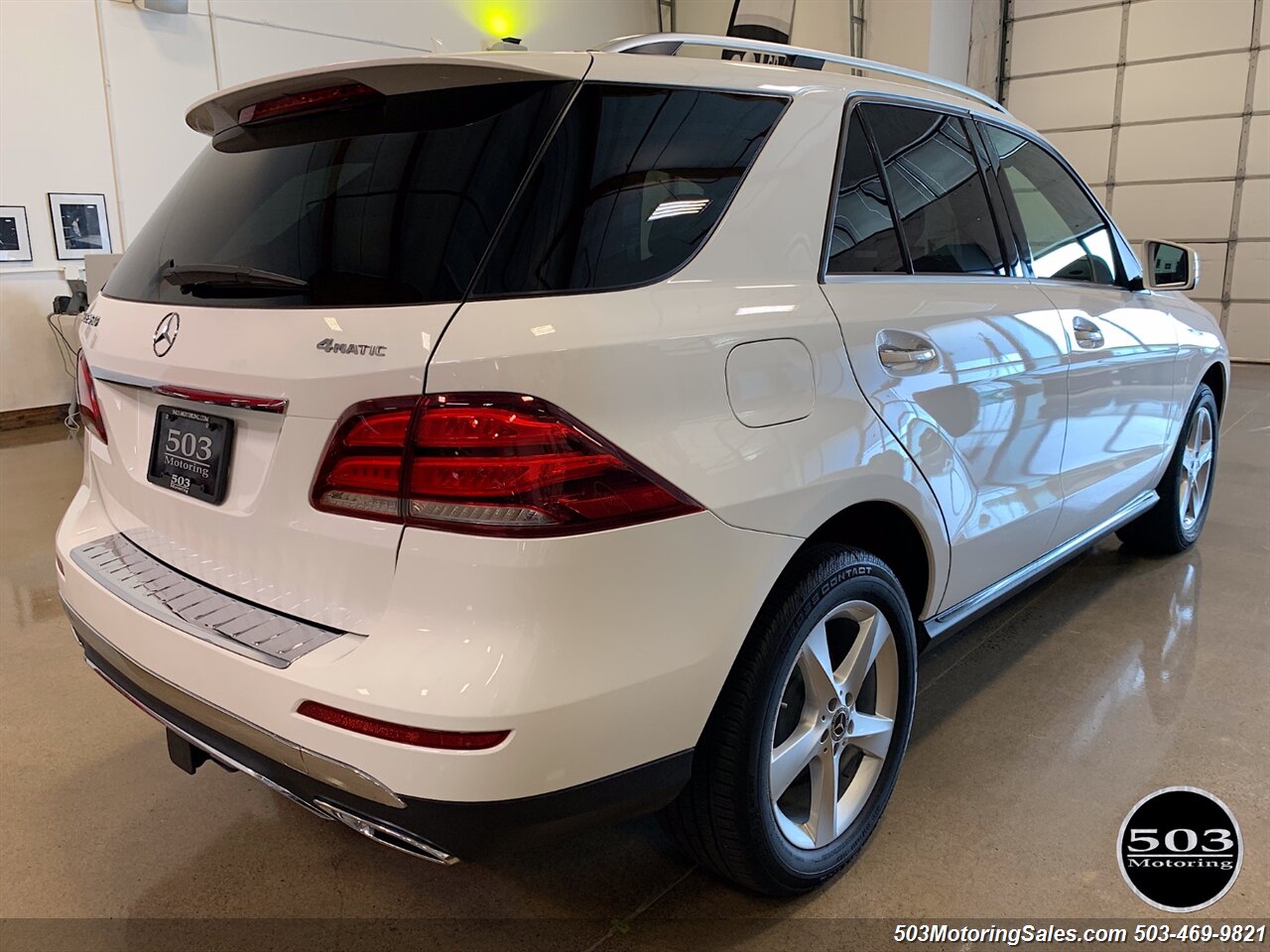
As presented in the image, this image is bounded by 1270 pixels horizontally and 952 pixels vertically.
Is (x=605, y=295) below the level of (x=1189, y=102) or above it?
below

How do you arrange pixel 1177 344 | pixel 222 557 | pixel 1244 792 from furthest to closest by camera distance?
pixel 1177 344
pixel 1244 792
pixel 222 557

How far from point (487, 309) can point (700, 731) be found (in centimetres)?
69

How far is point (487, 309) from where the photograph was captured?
117 centimetres

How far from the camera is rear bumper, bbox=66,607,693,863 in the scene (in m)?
1.17

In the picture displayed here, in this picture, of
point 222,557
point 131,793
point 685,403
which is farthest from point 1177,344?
point 131,793

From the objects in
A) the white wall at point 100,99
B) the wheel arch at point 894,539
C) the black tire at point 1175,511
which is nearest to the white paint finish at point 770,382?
the wheel arch at point 894,539

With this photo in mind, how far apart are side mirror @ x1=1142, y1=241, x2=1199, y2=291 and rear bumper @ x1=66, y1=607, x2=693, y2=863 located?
2.51 meters

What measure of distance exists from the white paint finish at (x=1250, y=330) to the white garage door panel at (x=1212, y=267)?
0.29 m

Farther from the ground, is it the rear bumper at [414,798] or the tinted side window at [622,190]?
the tinted side window at [622,190]

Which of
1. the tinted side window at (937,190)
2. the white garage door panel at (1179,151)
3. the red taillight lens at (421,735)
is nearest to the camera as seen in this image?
the red taillight lens at (421,735)

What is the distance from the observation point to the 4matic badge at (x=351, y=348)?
1.17m

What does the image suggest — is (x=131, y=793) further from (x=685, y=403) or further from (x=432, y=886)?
(x=685, y=403)

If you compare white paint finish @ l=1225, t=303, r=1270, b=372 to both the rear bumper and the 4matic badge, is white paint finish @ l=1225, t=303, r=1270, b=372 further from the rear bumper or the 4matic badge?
the 4matic badge

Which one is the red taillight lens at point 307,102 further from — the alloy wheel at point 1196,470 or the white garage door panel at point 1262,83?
the white garage door panel at point 1262,83
